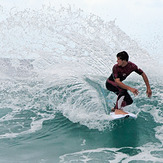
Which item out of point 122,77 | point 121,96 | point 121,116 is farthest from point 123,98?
point 122,77

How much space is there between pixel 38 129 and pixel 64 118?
0.91 metres

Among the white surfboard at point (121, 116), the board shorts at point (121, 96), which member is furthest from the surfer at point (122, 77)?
the white surfboard at point (121, 116)

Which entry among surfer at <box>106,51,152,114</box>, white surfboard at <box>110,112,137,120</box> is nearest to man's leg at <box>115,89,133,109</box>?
surfer at <box>106,51,152,114</box>

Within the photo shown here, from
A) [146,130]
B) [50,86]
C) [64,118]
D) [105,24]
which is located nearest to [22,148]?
[64,118]

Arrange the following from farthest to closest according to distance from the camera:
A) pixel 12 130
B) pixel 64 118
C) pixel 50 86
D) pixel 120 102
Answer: pixel 50 86
pixel 64 118
pixel 12 130
pixel 120 102

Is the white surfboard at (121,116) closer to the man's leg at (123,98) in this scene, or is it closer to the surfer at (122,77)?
the surfer at (122,77)

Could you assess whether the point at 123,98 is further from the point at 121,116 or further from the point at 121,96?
the point at 121,116

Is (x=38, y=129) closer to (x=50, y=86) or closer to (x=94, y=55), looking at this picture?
(x=50, y=86)

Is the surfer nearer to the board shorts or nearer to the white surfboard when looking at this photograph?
the board shorts

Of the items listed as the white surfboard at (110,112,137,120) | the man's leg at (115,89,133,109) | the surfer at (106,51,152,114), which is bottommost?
the white surfboard at (110,112,137,120)

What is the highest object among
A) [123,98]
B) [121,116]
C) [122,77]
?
[122,77]

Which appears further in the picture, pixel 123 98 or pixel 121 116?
pixel 123 98

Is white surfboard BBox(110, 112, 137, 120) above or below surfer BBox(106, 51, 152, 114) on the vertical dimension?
below

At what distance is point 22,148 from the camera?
4.99m
